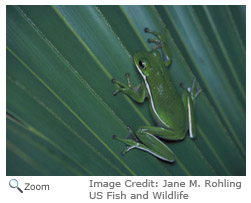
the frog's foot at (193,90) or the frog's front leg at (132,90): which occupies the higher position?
the frog's foot at (193,90)

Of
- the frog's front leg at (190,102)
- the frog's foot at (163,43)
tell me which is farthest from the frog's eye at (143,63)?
the frog's front leg at (190,102)

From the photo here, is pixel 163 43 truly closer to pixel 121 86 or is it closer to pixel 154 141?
pixel 121 86

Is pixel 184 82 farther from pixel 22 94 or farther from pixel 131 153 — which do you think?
pixel 22 94

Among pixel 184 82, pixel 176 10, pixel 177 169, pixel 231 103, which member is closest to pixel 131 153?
pixel 177 169

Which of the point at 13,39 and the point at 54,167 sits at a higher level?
the point at 13,39
